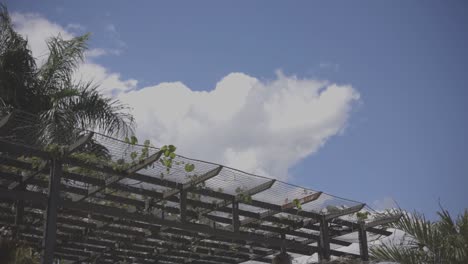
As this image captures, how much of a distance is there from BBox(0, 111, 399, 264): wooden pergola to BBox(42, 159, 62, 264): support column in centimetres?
1

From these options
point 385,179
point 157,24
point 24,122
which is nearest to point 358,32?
point 385,179

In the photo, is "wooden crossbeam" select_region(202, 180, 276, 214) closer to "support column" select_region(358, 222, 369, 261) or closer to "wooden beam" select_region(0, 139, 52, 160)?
"support column" select_region(358, 222, 369, 261)

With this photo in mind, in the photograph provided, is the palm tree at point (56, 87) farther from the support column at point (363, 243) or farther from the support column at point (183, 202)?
the support column at point (363, 243)

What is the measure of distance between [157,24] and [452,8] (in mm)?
6503

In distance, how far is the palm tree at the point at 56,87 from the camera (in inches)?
Result: 505

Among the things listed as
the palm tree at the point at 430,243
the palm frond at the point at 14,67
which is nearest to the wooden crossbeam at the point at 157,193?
the palm tree at the point at 430,243

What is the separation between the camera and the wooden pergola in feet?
25.4

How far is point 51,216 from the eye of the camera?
7469 millimetres

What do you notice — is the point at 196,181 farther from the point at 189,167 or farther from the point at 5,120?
the point at 5,120

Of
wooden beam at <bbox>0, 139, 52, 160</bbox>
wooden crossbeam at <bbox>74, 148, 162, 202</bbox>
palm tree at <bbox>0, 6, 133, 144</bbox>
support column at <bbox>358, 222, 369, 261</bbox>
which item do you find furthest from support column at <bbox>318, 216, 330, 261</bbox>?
wooden beam at <bbox>0, 139, 52, 160</bbox>

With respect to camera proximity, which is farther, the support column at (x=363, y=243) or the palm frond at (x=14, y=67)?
the palm frond at (x=14, y=67)

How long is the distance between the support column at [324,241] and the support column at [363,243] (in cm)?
77

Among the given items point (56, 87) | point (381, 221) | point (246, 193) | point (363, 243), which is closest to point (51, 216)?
point (246, 193)

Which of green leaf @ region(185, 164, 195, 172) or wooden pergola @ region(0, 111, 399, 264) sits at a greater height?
green leaf @ region(185, 164, 195, 172)
